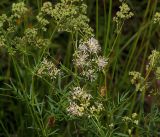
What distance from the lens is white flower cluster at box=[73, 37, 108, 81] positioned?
2367 millimetres

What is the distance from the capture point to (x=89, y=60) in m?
2.39

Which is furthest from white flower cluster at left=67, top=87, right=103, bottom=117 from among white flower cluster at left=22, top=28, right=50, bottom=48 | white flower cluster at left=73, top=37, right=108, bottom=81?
white flower cluster at left=22, top=28, right=50, bottom=48

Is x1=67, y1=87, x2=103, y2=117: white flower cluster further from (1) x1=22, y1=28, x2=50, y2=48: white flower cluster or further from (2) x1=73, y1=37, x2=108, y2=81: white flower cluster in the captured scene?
(1) x1=22, y1=28, x2=50, y2=48: white flower cluster

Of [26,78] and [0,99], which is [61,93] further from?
[0,99]

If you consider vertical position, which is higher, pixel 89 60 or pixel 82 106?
pixel 89 60

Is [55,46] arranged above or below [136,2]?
below

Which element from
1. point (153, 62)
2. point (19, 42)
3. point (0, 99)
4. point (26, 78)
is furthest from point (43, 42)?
point (0, 99)

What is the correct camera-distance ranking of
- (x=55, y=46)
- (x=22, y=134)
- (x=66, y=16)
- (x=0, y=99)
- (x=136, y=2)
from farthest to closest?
(x=136, y=2), (x=55, y=46), (x=0, y=99), (x=22, y=134), (x=66, y=16)

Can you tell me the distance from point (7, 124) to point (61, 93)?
4.60ft

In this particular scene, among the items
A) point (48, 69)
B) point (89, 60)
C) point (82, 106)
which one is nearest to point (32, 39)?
point (48, 69)

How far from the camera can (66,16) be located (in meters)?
2.55

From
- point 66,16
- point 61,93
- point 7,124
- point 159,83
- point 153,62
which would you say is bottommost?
point 7,124

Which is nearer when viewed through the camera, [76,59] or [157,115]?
[76,59]

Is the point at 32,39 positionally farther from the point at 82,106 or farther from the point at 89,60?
the point at 82,106
